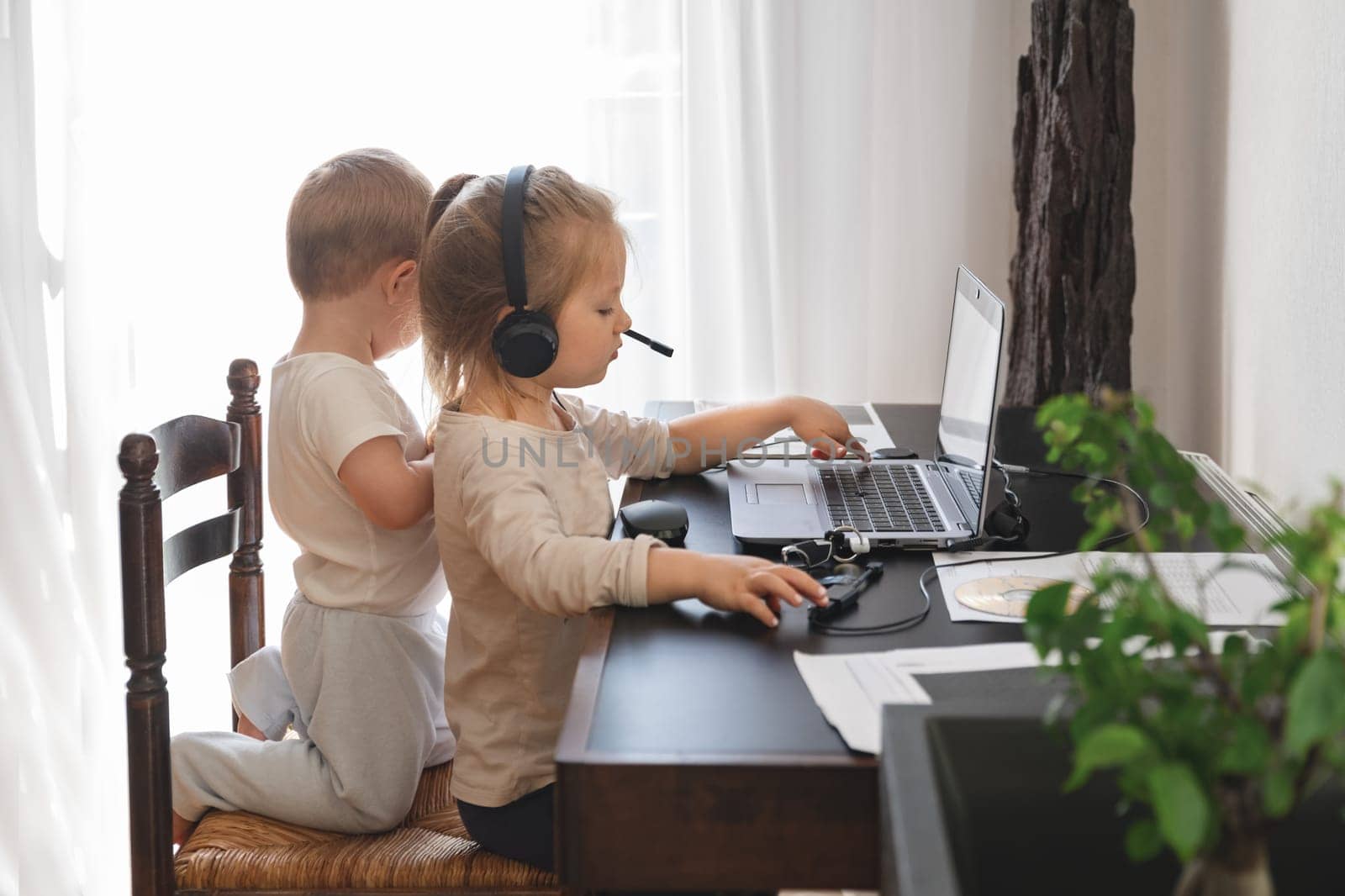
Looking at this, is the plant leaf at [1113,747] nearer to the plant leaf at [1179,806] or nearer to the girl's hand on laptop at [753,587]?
the plant leaf at [1179,806]

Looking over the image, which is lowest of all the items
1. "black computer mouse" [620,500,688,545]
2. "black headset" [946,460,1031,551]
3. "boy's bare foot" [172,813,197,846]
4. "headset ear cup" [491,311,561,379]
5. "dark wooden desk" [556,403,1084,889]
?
"boy's bare foot" [172,813,197,846]

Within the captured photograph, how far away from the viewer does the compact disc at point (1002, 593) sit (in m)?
1.06

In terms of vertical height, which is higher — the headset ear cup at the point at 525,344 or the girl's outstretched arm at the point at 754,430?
the headset ear cup at the point at 525,344

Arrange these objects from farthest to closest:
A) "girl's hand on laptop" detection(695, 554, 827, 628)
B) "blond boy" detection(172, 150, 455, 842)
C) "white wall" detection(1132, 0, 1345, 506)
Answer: "white wall" detection(1132, 0, 1345, 506)
"blond boy" detection(172, 150, 455, 842)
"girl's hand on laptop" detection(695, 554, 827, 628)

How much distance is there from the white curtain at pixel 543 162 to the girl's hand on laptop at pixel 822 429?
3.01ft

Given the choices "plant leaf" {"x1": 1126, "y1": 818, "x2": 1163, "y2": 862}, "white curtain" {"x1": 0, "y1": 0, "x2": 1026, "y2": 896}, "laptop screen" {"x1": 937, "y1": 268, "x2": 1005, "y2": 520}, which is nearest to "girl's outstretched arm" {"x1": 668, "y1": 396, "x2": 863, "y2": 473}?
"laptop screen" {"x1": 937, "y1": 268, "x2": 1005, "y2": 520}

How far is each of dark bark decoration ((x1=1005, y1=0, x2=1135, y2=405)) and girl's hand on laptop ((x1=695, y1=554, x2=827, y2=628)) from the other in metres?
1.15

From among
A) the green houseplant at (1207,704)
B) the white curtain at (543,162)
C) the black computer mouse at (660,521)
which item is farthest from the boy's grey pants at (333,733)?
the white curtain at (543,162)

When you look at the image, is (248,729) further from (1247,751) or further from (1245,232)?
(1245,232)

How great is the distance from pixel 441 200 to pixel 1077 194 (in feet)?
3.68

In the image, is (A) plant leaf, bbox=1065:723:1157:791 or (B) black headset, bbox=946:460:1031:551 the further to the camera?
(B) black headset, bbox=946:460:1031:551

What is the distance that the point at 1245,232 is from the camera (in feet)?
5.88

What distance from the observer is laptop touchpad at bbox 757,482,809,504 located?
138cm

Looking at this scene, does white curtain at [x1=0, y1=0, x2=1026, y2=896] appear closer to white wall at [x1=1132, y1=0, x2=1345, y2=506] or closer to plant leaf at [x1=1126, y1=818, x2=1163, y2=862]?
white wall at [x1=1132, y1=0, x2=1345, y2=506]
